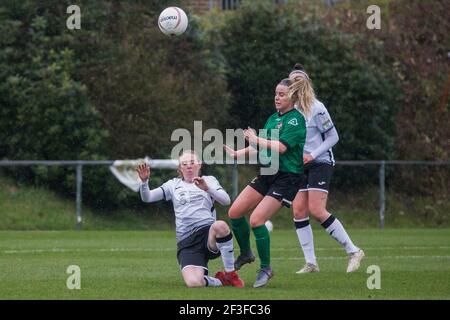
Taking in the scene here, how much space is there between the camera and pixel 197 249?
34.9 ft

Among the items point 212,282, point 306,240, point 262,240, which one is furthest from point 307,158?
point 212,282

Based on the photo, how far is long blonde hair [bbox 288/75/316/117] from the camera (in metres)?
11.2

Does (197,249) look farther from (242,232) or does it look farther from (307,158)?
(307,158)

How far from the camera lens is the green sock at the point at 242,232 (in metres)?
10.8

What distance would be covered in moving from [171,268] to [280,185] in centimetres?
238

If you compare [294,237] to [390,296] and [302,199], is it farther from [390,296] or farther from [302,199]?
[390,296]

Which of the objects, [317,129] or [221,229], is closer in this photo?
[221,229]

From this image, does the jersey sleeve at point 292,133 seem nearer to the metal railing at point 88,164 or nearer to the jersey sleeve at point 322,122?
the jersey sleeve at point 322,122

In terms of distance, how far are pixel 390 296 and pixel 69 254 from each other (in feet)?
20.5

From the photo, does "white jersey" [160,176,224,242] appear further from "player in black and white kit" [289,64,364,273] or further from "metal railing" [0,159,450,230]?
"metal railing" [0,159,450,230]

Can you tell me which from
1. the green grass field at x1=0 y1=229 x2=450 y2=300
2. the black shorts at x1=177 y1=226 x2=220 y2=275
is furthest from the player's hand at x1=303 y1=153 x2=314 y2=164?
the black shorts at x1=177 y1=226 x2=220 y2=275

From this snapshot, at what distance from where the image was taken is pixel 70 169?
22.8 metres

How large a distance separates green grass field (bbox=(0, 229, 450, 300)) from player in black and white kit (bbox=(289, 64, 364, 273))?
29cm

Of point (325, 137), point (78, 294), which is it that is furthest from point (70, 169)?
point (78, 294)
